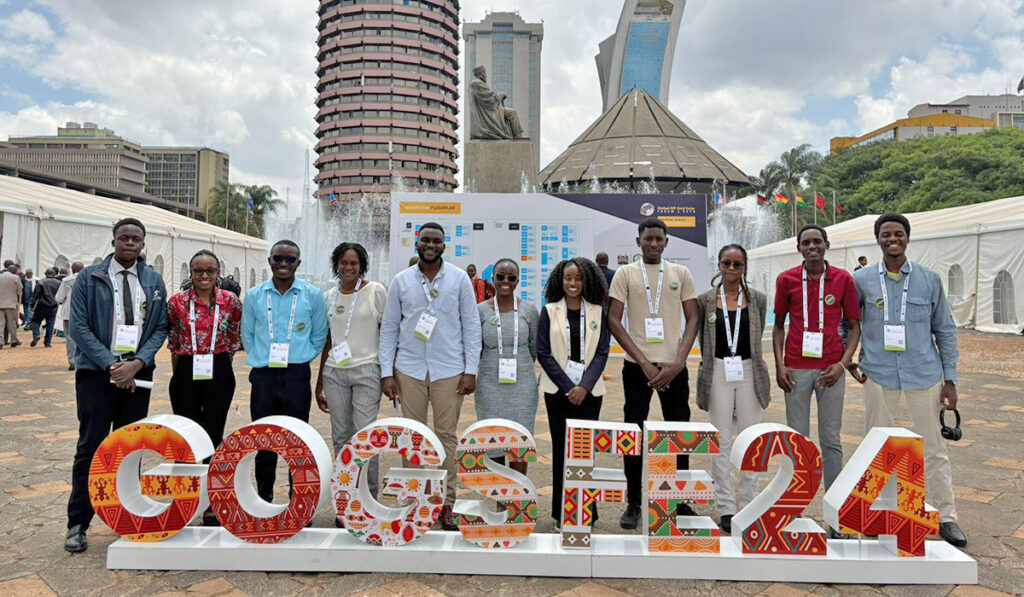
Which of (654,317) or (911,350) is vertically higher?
(654,317)

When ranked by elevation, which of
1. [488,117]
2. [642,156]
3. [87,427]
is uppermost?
[642,156]

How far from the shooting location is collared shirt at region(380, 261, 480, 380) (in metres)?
3.29

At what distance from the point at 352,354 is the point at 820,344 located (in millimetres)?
2607

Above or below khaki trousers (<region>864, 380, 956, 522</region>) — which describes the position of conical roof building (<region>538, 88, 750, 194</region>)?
above

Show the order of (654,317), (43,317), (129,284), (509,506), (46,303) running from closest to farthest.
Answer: (509,506)
(129,284)
(654,317)
(46,303)
(43,317)

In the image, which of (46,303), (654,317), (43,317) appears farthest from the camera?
(43,317)

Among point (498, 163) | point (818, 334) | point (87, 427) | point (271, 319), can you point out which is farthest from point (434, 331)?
point (498, 163)

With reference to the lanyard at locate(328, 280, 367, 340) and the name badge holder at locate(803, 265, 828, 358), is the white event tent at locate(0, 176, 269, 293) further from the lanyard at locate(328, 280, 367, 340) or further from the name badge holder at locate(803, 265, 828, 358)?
the name badge holder at locate(803, 265, 828, 358)

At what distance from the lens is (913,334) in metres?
3.23

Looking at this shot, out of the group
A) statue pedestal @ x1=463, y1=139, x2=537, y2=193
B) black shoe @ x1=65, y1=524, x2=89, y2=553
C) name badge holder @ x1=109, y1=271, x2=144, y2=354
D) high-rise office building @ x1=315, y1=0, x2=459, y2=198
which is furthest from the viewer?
high-rise office building @ x1=315, y1=0, x2=459, y2=198

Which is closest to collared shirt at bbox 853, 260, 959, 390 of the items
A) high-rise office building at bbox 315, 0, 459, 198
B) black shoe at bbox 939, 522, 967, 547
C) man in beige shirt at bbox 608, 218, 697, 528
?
black shoe at bbox 939, 522, 967, 547

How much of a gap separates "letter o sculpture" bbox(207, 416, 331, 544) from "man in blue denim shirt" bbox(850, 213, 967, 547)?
294 centimetres

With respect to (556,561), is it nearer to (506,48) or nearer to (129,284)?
(129,284)

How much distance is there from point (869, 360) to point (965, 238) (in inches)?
578
